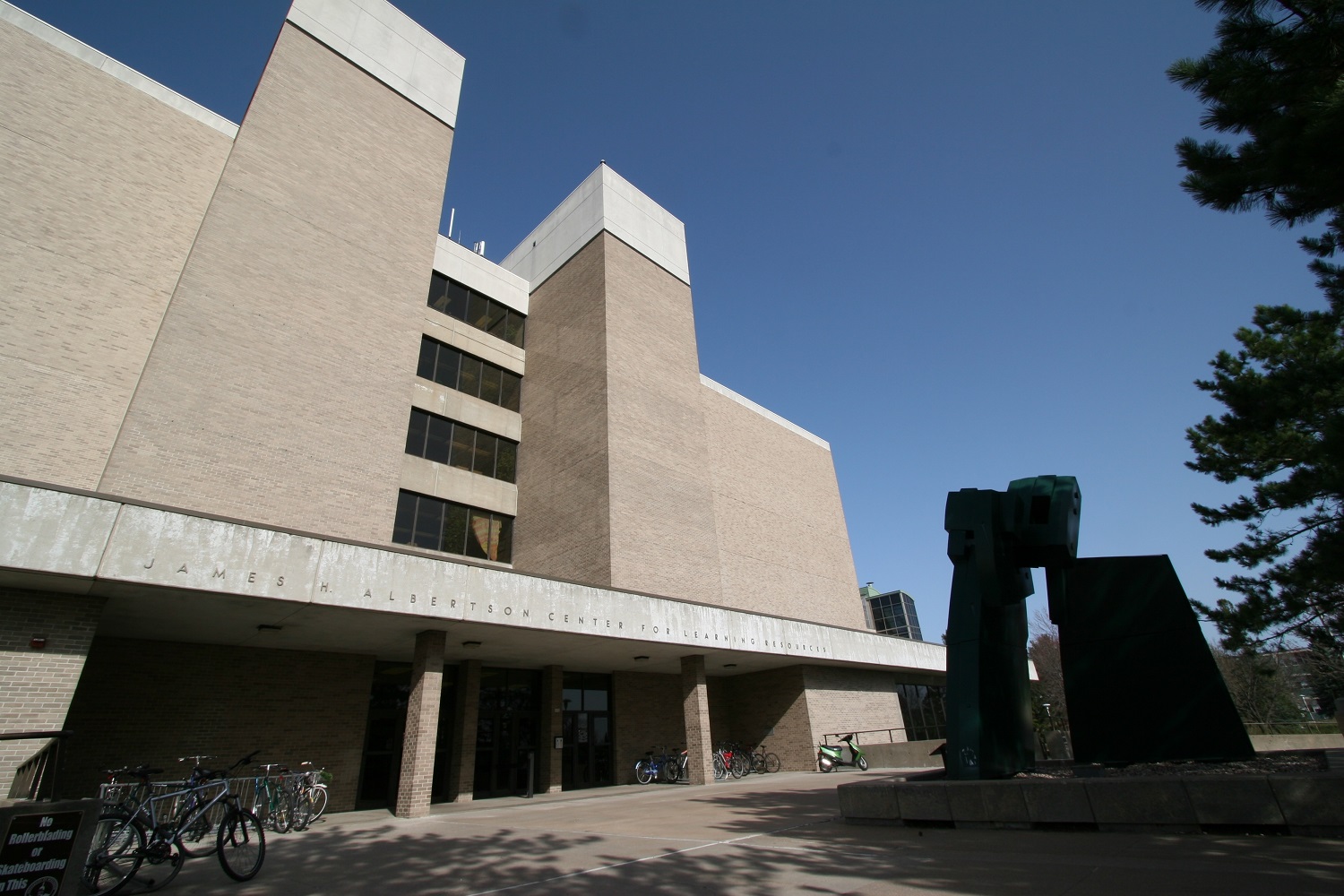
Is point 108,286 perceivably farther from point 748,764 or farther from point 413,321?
point 748,764

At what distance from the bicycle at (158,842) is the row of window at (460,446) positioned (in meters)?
13.7

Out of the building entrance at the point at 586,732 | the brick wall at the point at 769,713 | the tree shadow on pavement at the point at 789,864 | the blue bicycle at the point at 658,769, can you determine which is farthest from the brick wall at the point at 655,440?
the tree shadow on pavement at the point at 789,864

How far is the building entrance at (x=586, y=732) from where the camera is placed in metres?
20.0

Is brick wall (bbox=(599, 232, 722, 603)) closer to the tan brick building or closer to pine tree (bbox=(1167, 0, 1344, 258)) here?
the tan brick building

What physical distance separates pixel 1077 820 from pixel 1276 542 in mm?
11771

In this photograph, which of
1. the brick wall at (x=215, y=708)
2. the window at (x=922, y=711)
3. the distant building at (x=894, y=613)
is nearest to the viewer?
the brick wall at (x=215, y=708)

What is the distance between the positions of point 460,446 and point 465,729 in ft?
29.4

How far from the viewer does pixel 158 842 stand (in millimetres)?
6352

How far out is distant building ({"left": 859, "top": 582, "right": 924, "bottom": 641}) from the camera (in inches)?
3066

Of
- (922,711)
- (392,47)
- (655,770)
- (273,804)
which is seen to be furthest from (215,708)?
(922,711)

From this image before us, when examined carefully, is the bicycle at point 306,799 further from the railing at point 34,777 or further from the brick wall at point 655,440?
the brick wall at point 655,440

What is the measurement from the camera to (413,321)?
20.1m

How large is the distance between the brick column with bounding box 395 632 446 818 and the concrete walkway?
213 centimetres

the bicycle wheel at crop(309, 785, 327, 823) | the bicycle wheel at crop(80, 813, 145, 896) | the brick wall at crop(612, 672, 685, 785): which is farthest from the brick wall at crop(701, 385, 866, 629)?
the bicycle wheel at crop(80, 813, 145, 896)
